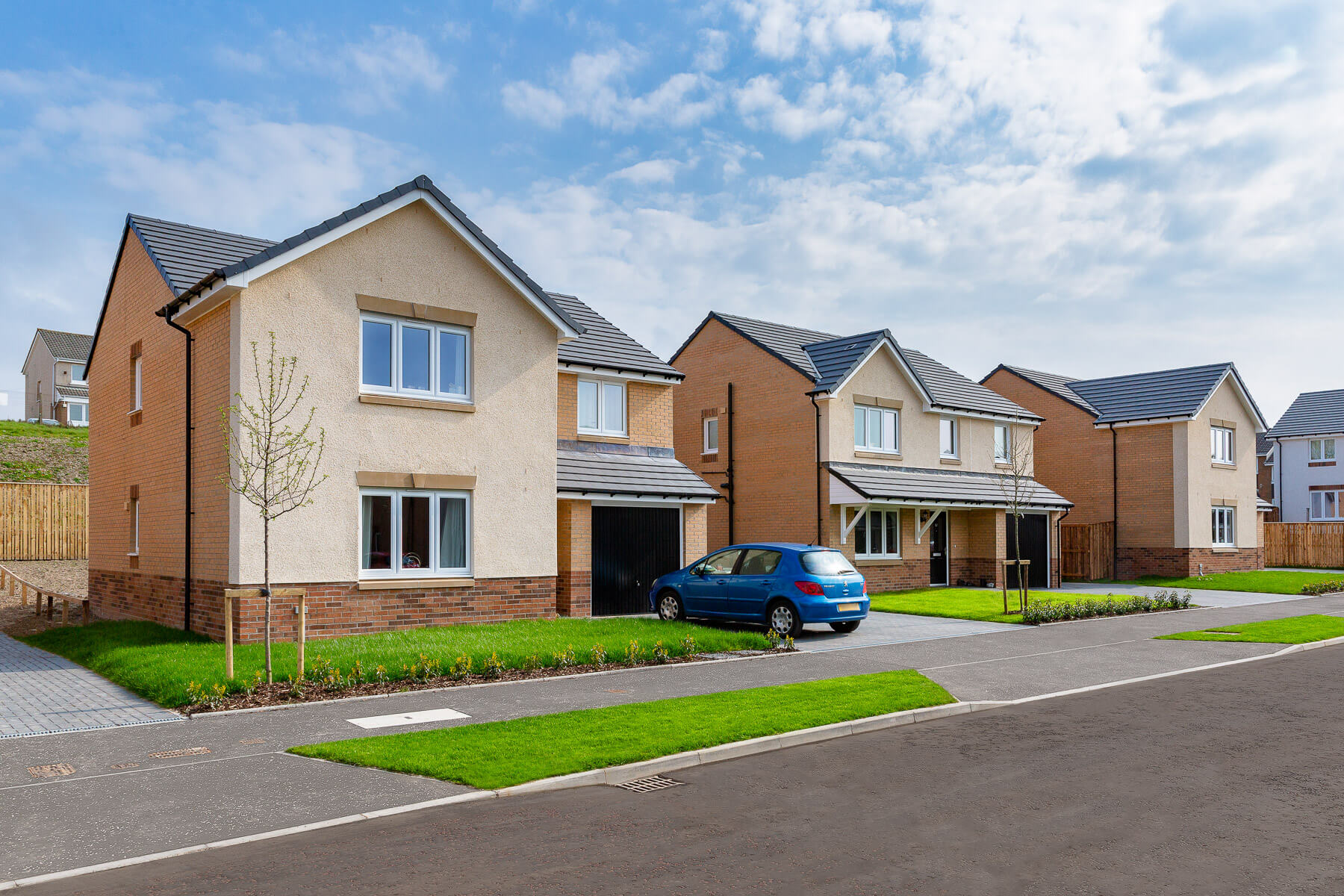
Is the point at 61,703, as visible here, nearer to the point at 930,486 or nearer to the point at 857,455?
the point at 857,455

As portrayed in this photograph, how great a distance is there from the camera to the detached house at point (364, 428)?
15039 millimetres

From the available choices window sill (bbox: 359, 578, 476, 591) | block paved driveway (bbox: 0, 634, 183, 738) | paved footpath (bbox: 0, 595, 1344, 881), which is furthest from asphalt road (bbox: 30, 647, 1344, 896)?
window sill (bbox: 359, 578, 476, 591)

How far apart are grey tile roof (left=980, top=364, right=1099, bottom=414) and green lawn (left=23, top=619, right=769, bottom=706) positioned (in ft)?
79.5

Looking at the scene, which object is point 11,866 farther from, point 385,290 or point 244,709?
point 385,290

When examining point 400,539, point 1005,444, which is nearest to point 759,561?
point 400,539

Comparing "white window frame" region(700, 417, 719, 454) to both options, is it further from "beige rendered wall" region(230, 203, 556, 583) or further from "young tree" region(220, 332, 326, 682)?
"young tree" region(220, 332, 326, 682)

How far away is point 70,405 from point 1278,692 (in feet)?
225

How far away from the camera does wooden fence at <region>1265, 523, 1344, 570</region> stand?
41.2 metres

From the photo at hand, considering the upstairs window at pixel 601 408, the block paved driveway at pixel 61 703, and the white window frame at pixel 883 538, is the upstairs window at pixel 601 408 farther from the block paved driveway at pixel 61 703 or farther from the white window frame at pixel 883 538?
the block paved driveway at pixel 61 703

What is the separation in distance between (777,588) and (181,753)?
34.7 feet

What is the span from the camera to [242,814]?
6.83 m

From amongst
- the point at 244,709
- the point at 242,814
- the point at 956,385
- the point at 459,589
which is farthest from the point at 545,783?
the point at 956,385

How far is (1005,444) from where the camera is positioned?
3244cm

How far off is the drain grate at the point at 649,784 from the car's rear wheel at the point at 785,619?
9.35 meters
